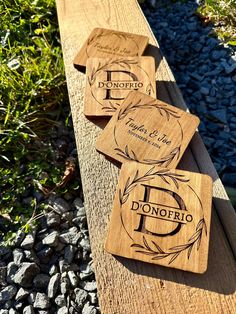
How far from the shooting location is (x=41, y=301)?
1.60 m

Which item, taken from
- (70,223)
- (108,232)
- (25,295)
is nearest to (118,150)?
(108,232)

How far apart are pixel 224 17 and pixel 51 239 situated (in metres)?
1.84

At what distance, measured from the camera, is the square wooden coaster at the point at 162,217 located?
45.9 inches

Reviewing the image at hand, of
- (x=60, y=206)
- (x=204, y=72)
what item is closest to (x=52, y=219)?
(x=60, y=206)

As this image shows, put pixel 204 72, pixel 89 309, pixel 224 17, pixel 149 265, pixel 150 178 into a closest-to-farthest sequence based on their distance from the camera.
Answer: pixel 149 265 < pixel 150 178 < pixel 89 309 < pixel 204 72 < pixel 224 17

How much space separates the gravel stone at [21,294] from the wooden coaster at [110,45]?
3.11 feet

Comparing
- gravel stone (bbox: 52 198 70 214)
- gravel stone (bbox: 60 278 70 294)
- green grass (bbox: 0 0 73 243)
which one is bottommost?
gravel stone (bbox: 60 278 70 294)

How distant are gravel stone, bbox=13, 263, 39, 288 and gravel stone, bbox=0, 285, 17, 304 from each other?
30 mm

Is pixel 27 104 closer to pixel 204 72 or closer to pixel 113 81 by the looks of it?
pixel 113 81

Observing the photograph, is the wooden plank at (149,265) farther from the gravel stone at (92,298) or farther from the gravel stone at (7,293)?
the gravel stone at (7,293)

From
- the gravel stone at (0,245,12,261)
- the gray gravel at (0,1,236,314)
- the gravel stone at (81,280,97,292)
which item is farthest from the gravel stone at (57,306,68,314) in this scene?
the gravel stone at (0,245,12,261)

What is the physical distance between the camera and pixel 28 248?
1.74 m

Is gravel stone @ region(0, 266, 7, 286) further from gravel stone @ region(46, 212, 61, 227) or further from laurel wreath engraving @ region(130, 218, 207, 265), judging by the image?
laurel wreath engraving @ region(130, 218, 207, 265)

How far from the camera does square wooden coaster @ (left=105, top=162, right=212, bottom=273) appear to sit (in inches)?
45.9
